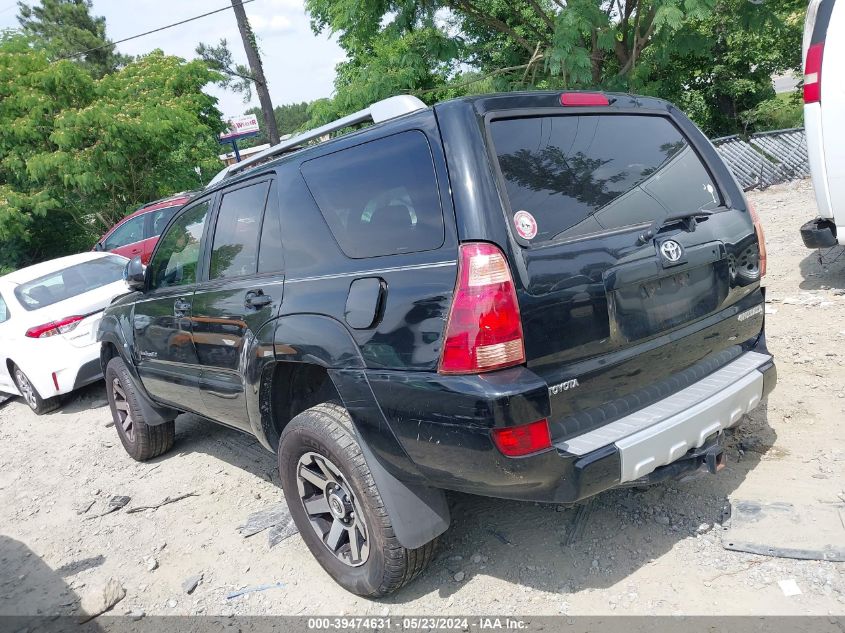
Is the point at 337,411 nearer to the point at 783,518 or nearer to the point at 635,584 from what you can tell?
the point at 635,584

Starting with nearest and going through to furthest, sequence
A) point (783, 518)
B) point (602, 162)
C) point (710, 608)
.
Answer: point (710, 608) → point (602, 162) → point (783, 518)

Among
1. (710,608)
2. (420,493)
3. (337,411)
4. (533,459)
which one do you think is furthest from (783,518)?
(337,411)

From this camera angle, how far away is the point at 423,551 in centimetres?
282

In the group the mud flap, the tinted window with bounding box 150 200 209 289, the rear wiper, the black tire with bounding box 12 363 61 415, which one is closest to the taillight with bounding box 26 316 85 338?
the black tire with bounding box 12 363 61 415

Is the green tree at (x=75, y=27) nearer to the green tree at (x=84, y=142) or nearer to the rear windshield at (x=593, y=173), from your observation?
the green tree at (x=84, y=142)

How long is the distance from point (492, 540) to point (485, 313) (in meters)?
1.47

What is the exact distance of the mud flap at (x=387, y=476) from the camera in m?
2.62

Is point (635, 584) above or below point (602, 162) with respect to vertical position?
below

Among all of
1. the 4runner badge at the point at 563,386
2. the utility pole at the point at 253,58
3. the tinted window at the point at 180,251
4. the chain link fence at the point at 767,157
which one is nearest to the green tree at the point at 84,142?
the utility pole at the point at 253,58

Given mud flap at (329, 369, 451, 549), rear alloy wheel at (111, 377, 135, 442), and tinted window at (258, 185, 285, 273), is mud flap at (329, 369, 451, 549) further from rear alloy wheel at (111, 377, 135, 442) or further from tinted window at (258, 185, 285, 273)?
rear alloy wheel at (111, 377, 135, 442)

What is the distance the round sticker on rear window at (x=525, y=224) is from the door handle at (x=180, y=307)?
221 centimetres

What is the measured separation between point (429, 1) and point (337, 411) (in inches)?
315

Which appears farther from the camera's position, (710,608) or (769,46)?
(769,46)

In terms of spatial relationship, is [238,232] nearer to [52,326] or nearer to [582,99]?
[582,99]
